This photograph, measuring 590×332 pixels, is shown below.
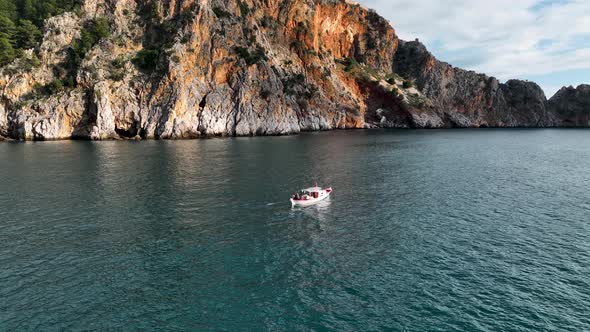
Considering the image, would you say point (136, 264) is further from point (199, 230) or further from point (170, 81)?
point (170, 81)

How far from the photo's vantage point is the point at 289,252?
108 ft

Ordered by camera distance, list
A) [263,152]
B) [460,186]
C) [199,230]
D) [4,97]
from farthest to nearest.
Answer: [4,97], [263,152], [460,186], [199,230]

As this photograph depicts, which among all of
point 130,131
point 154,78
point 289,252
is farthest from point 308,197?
point 154,78

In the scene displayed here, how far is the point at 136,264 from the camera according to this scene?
30.7 meters

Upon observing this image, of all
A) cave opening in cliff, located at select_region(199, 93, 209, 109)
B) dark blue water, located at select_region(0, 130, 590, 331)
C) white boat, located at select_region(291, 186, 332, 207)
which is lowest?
dark blue water, located at select_region(0, 130, 590, 331)

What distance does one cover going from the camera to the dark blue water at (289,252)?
23.5 metres

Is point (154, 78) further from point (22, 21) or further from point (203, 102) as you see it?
point (22, 21)

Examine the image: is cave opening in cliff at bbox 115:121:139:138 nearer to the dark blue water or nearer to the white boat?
the dark blue water

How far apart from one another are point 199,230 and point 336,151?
6465 centimetres

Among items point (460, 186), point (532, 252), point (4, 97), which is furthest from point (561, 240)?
point (4, 97)

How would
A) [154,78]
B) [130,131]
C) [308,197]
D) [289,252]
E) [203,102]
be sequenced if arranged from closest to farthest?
[289,252] → [308,197] → [130,131] → [154,78] → [203,102]

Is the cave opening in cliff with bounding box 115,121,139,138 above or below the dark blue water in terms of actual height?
above

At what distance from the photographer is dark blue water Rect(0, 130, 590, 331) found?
926 inches

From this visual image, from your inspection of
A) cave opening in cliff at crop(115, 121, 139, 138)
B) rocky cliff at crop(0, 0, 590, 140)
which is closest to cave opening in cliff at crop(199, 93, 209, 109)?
rocky cliff at crop(0, 0, 590, 140)
